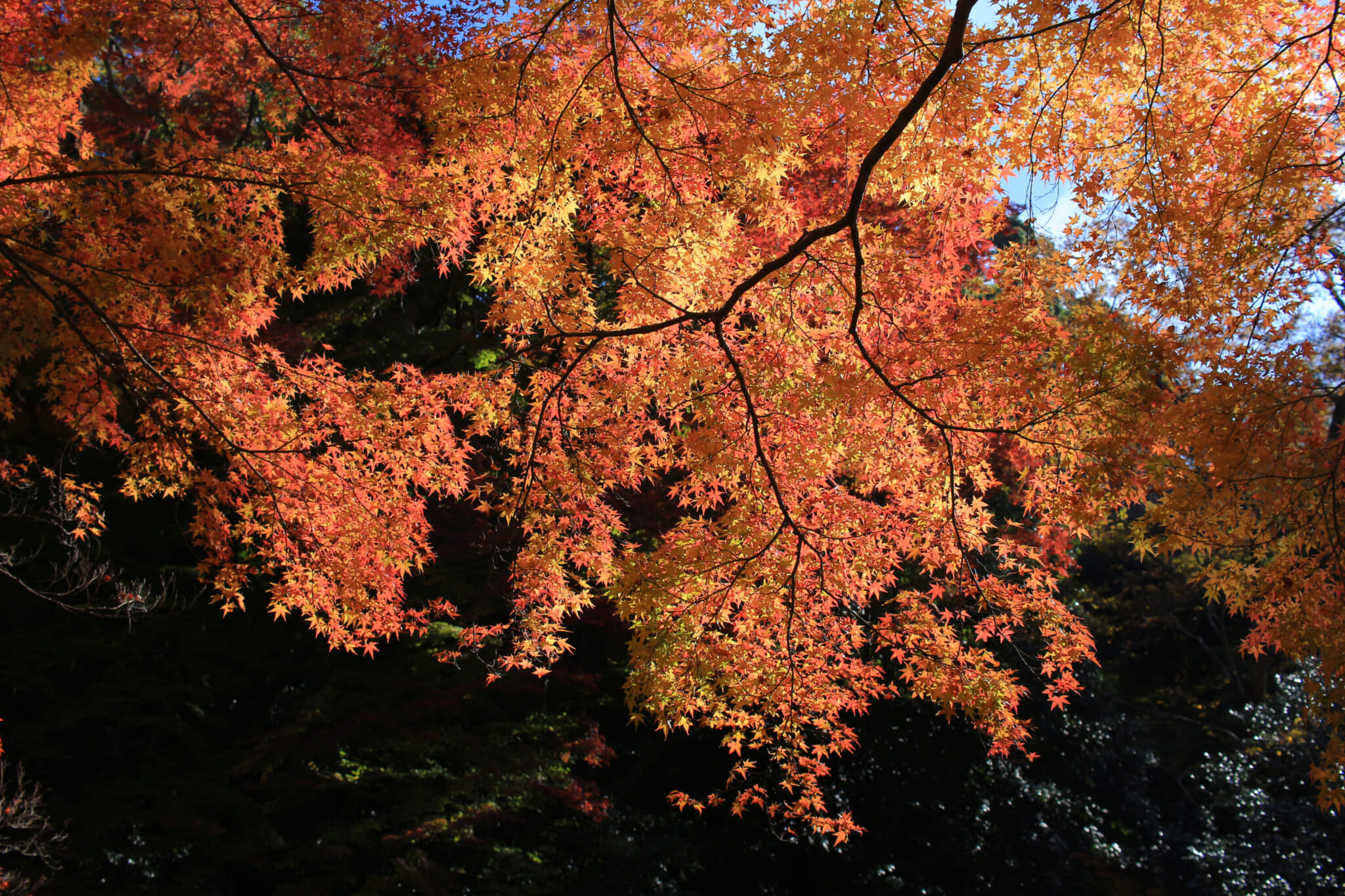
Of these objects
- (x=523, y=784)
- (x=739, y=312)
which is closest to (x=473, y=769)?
(x=523, y=784)

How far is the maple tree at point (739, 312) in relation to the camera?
11.7ft

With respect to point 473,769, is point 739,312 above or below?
above

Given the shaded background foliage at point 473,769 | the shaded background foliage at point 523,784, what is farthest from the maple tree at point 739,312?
the shaded background foliage at point 523,784

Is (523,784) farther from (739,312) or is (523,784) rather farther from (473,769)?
(739,312)

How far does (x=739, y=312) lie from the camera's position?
4.37 metres

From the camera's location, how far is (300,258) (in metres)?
10.7

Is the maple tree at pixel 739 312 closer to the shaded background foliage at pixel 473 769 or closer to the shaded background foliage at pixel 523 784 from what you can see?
the shaded background foliage at pixel 473 769

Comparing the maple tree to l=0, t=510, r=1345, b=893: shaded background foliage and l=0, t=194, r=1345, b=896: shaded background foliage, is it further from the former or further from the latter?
l=0, t=510, r=1345, b=893: shaded background foliage

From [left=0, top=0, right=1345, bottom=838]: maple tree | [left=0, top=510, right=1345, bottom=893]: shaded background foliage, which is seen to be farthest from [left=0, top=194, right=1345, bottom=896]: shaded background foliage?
[left=0, top=0, right=1345, bottom=838]: maple tree

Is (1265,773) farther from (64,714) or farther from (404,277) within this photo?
(64,714)

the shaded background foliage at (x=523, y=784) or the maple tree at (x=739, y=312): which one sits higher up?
the maple tree at (x=739, y=312)

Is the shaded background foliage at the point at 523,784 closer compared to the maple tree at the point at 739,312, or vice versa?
the maple tree at the point at 739,312

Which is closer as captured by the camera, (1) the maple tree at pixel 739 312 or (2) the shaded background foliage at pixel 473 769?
(1) the maple tree at pixel 739 312

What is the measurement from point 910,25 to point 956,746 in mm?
7139
